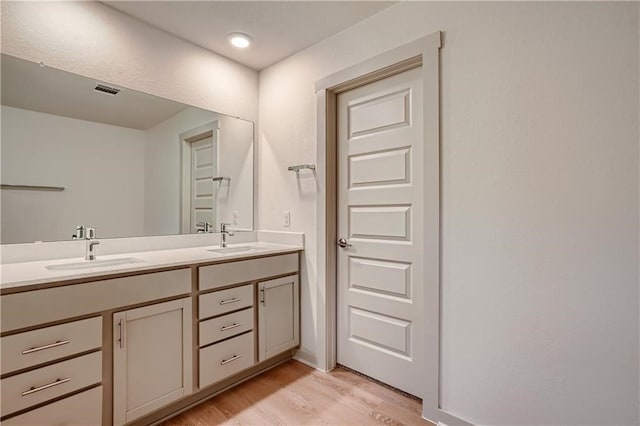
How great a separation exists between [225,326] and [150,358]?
435 millimetres

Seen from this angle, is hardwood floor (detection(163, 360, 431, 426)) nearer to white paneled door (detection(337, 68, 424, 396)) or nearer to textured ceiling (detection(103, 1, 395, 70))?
white paneled door (detection(337, 68, 424, 396))

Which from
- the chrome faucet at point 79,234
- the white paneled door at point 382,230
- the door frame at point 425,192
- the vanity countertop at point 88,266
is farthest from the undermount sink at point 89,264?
the white paneled door at point 382,230

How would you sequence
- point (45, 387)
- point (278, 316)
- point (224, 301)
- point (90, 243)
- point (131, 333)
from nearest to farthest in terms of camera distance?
point (45, 387)
point (131, 333)
point (90, 243)
point (224, 301)
point (278, 316)

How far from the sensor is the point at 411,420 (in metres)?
1.70

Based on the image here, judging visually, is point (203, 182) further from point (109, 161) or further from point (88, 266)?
point (88, 266)

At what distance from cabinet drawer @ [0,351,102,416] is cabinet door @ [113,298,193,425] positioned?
3.8 inches

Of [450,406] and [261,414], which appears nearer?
[450,406]

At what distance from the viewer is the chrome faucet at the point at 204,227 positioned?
2420 mm

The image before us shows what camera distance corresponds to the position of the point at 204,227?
8.04 feet

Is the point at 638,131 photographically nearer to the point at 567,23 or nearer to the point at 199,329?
the point at 567,23

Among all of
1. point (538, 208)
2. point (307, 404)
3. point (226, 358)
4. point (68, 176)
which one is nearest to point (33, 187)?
point (68, 176)

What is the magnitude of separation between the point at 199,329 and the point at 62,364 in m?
0.61

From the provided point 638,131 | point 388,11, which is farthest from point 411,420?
point 388,11

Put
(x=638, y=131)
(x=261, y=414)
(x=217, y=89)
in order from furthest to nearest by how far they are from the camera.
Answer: (x=217, y=89) → (x=261, y=414) → (x=638, y=131)
